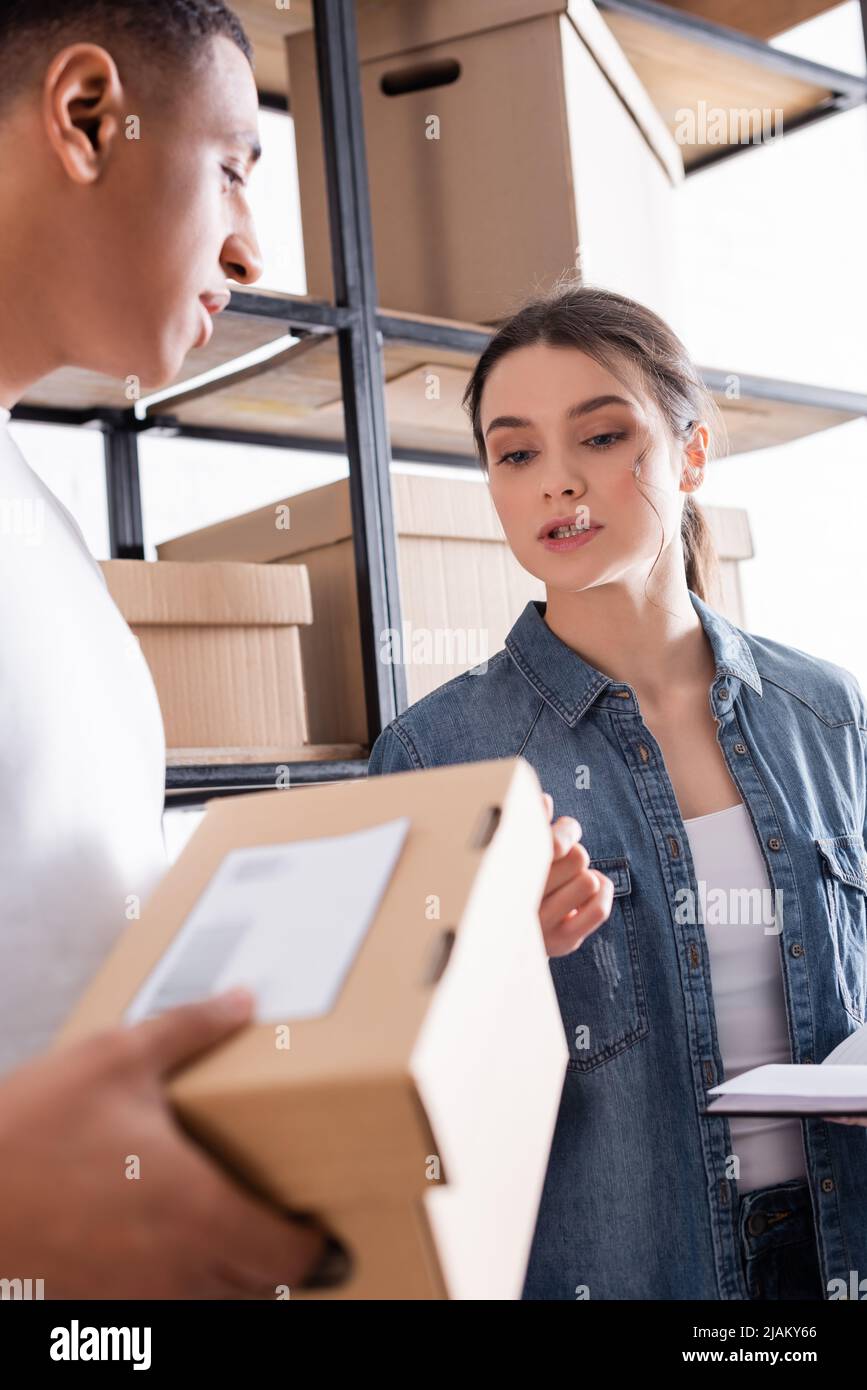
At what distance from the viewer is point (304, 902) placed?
0.52m

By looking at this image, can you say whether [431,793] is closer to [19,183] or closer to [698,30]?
[19,183]

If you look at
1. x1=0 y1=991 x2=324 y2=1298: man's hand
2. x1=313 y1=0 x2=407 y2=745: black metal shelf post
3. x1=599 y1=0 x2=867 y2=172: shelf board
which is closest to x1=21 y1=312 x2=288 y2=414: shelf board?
x1=313 y1=0 x2=407 y2=745: black metal shelf post

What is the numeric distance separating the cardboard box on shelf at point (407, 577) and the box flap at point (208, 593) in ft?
0.27

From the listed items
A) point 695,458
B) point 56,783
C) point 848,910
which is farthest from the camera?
point 695,458

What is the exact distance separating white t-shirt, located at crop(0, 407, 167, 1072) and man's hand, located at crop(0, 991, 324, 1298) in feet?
0.56

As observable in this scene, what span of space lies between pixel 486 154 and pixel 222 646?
0.84 metres

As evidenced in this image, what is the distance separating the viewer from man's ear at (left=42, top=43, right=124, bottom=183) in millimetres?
704

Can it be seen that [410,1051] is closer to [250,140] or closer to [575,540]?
[250,140]

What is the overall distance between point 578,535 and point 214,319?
57 cm

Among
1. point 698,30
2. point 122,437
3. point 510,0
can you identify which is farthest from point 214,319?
point 698,30

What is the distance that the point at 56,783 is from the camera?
641mm

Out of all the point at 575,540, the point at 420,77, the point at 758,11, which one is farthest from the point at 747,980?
the point at 758,11

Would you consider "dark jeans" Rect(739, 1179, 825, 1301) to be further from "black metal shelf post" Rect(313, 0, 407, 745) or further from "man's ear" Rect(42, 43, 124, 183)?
"man's ear" Rect(42, 43, 124, 183)

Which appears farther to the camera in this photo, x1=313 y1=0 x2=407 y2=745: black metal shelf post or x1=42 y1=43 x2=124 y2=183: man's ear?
x1=313 y1=0 x2=407 y2=745: black metal shelf post
